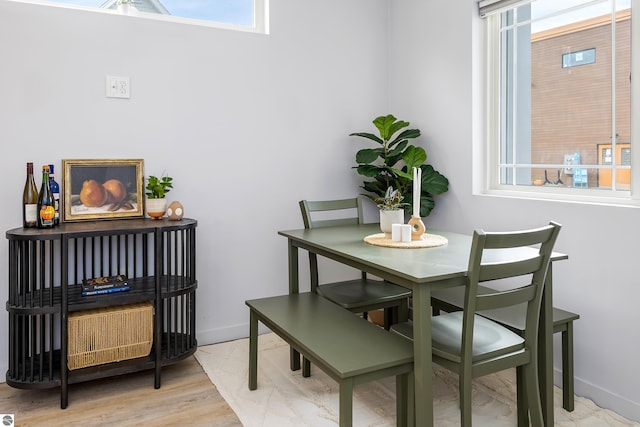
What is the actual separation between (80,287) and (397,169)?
1.92 metres

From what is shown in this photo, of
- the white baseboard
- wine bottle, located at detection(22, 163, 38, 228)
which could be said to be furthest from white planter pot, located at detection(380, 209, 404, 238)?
wine bottle, located at detection(22, 163, 38, 228)

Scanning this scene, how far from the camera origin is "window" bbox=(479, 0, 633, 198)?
2244 mm

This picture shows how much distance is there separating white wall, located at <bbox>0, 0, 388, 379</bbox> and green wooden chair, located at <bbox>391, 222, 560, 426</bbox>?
4.68 ft

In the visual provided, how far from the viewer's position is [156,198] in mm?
2676

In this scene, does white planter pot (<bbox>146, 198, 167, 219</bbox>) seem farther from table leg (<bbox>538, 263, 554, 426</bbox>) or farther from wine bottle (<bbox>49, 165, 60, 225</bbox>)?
table leg (<bbox>538, 263, 554, 426</bbox>)

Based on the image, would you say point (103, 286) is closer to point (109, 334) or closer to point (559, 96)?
point (109, 334)

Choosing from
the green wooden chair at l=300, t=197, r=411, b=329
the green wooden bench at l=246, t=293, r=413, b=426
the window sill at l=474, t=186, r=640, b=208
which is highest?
the window sill at l=474, t=186, r=640, b=208

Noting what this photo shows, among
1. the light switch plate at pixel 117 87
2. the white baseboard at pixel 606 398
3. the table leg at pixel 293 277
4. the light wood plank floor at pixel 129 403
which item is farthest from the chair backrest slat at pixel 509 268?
the light switch plate at pixel 117 87

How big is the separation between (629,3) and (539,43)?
0.48 m

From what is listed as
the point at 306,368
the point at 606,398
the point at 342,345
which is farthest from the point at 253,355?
the point at 606,398

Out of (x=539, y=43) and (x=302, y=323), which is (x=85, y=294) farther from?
(x=539, y=43)

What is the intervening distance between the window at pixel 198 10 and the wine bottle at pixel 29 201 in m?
0.98

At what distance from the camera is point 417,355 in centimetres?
168

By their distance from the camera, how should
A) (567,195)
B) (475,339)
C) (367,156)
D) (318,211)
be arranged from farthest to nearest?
(367,156)
(318,211)
(567,195)
(475,339)
